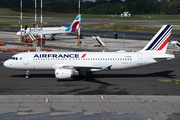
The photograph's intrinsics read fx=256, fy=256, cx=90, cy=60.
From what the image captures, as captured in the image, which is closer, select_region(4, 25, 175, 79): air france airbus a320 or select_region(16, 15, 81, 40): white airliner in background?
select_region(4, 25, 175, 79): air france airbus a320

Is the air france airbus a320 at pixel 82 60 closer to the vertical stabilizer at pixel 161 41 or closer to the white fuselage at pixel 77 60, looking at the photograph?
the white fuselage at pixel 77 60

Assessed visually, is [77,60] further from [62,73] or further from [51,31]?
[51,31]

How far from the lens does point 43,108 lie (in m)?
26.4

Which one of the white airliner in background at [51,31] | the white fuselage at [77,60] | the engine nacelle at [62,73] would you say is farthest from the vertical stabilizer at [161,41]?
the white airliner in background at [51,31]

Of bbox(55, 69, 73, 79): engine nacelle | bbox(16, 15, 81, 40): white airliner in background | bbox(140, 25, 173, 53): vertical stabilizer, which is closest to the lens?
bbox(55, 69, 73, 79): engine nacelle

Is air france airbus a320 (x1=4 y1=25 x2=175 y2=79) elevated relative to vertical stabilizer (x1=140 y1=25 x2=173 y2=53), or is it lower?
lower

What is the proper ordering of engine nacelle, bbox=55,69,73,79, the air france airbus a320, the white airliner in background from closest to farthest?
engine nacelle, bbox=55,69,73,79 → the air france airbus a320 → the white airliner in background

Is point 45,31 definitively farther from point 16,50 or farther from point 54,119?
point 54,119

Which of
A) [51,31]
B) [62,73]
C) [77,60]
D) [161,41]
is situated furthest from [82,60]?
[51,31]

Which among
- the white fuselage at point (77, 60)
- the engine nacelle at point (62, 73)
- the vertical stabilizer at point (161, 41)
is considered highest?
the vertical stabilizer at point (161, 41)

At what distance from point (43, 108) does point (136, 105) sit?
991 cm

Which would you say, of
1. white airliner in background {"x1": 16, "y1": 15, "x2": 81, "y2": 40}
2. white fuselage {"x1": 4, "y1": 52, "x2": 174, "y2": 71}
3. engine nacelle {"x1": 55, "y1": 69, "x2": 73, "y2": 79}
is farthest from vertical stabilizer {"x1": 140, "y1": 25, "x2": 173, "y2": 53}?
white airliner in background {"x1": 16, "y1": 15, "x2": 81, "y2": 40}

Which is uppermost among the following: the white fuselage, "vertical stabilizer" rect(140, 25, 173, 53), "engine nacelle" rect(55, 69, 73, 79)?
"vertical stabilizer" rect(140, 25, 173, 53)

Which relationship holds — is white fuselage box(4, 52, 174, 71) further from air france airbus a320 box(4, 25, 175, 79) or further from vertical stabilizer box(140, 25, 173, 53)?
vertical stabilizer box(140, 25, 173, 53)
